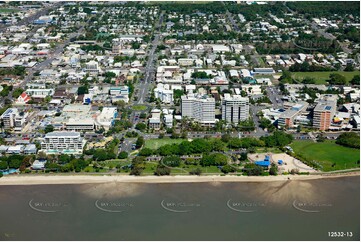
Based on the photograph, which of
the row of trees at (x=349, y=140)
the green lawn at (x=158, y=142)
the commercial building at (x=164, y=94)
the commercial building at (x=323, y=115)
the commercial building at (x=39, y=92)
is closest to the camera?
the row of trees at (x=349, y=140)

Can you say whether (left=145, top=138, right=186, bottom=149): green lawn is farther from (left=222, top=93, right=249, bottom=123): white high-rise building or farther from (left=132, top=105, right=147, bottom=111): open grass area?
(left=132, top=105, right=147, bottom=111): open grass area

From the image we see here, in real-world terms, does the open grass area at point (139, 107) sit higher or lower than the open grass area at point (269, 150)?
higher

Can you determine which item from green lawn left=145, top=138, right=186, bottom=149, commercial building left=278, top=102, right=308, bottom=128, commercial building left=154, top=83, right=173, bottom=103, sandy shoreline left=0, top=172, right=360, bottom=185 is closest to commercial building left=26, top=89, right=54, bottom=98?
commercial building left=154, top=83, right=173, bottom=103

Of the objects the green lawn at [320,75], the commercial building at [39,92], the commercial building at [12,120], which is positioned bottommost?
the commercial building at [12,120]

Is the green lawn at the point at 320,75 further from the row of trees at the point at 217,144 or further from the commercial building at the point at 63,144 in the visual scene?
the commercial building at the point at 63,144

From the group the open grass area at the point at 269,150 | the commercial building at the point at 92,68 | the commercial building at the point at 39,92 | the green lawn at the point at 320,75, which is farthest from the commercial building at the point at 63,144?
the green lawn at the point at 320,75

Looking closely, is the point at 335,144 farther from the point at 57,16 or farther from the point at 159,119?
the point at 57,16

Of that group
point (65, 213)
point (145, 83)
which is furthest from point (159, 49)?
point (65, 213)

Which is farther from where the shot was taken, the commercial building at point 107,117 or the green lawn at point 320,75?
the green lawn at point 320,75
